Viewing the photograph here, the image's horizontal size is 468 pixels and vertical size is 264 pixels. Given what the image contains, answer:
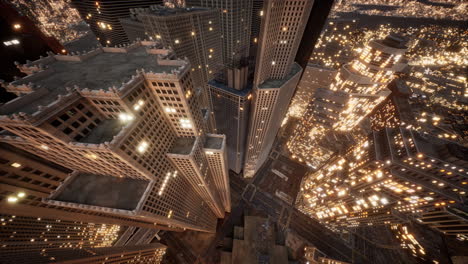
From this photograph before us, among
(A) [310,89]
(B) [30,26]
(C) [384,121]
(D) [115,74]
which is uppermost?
(A) [310,89]

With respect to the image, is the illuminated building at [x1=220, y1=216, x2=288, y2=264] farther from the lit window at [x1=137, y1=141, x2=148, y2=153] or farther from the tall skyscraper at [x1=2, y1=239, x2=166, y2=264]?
the lit window at [x1=137, y1=141, x2=148, y2=153]

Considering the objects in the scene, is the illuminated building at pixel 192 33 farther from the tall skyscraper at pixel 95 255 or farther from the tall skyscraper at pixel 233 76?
the tall skyscraper at pixel 95 255

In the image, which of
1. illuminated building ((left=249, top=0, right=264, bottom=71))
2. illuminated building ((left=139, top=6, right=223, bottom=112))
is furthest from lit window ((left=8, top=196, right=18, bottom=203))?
illuminated building ((left=249, top=0, right=264, bottom=71))

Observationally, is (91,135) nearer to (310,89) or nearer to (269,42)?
(269,42)

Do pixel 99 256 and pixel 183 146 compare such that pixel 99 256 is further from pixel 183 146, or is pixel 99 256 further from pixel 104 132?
pixel 104 132

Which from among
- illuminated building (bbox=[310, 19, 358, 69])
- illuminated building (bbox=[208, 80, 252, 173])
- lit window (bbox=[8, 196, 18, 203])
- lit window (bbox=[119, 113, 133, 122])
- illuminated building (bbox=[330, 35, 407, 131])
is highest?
illuminated building (bbox=[310, 19, 358, 69])

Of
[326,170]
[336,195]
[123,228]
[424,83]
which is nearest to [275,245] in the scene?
[336,195]
